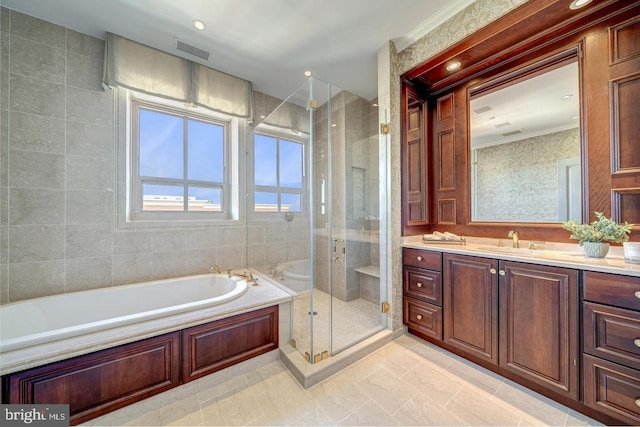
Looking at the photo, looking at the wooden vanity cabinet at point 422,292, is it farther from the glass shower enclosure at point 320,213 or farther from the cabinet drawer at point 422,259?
the glass shower enclosure at point 320,213

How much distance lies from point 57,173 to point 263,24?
80.0 inches

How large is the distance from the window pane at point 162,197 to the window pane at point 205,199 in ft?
0.31

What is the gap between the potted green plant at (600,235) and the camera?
4.18 ft

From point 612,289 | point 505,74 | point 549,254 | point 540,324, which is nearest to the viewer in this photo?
point 612,289

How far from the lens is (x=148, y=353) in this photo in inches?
52.3

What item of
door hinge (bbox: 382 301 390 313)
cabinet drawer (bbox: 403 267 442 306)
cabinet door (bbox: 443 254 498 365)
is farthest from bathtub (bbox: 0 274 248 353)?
cabinet door (bbox: 443 254 498 365)

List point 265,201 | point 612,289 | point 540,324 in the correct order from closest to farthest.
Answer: point 612,289 < point 540,324 < point 265,201

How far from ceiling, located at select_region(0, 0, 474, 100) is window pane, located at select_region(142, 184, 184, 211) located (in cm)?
130

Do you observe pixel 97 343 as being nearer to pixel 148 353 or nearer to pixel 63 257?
pixel 148 353

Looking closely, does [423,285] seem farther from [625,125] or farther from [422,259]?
[625,125]

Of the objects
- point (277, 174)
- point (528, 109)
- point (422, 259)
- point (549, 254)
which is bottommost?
point (422, 259)

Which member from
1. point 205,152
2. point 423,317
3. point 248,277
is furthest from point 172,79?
point 423,317

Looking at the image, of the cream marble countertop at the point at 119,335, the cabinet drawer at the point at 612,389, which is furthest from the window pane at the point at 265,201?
the cabinet drawer at the point at 612,389

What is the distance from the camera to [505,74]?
1.88 m
